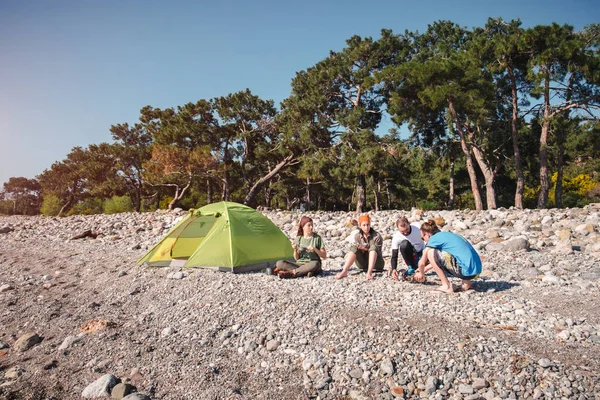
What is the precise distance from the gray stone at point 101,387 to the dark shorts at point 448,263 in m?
4.86

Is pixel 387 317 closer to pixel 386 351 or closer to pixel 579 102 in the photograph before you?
pixel 386 351

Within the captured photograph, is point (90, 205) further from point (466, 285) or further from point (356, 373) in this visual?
point (356, 373)

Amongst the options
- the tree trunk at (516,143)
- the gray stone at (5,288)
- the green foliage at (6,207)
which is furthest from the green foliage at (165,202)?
the gray stone at (5,288)

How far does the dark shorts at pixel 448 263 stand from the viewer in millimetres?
6102

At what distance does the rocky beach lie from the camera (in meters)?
3.65

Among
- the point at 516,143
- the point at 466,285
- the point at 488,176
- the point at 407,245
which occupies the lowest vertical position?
the point at 466,285

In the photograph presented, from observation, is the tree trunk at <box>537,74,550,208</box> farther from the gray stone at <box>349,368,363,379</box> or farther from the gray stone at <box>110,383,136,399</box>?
the gray stone at <box>110,383,136,399</box>

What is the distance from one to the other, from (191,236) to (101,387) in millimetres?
6085

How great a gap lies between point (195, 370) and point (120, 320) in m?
2.12

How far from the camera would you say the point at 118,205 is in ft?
129

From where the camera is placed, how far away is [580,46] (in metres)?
17.2

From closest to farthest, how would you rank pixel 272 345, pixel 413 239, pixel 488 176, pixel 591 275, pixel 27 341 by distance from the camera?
pixel 272 345
pixel 27 341
pixel 591 275
pixel 413 239
pixel 488 176

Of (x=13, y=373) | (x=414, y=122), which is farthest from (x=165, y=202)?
(x=13, y=373)

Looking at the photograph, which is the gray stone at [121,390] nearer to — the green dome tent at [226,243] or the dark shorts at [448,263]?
the green dome tent at [226,243]
